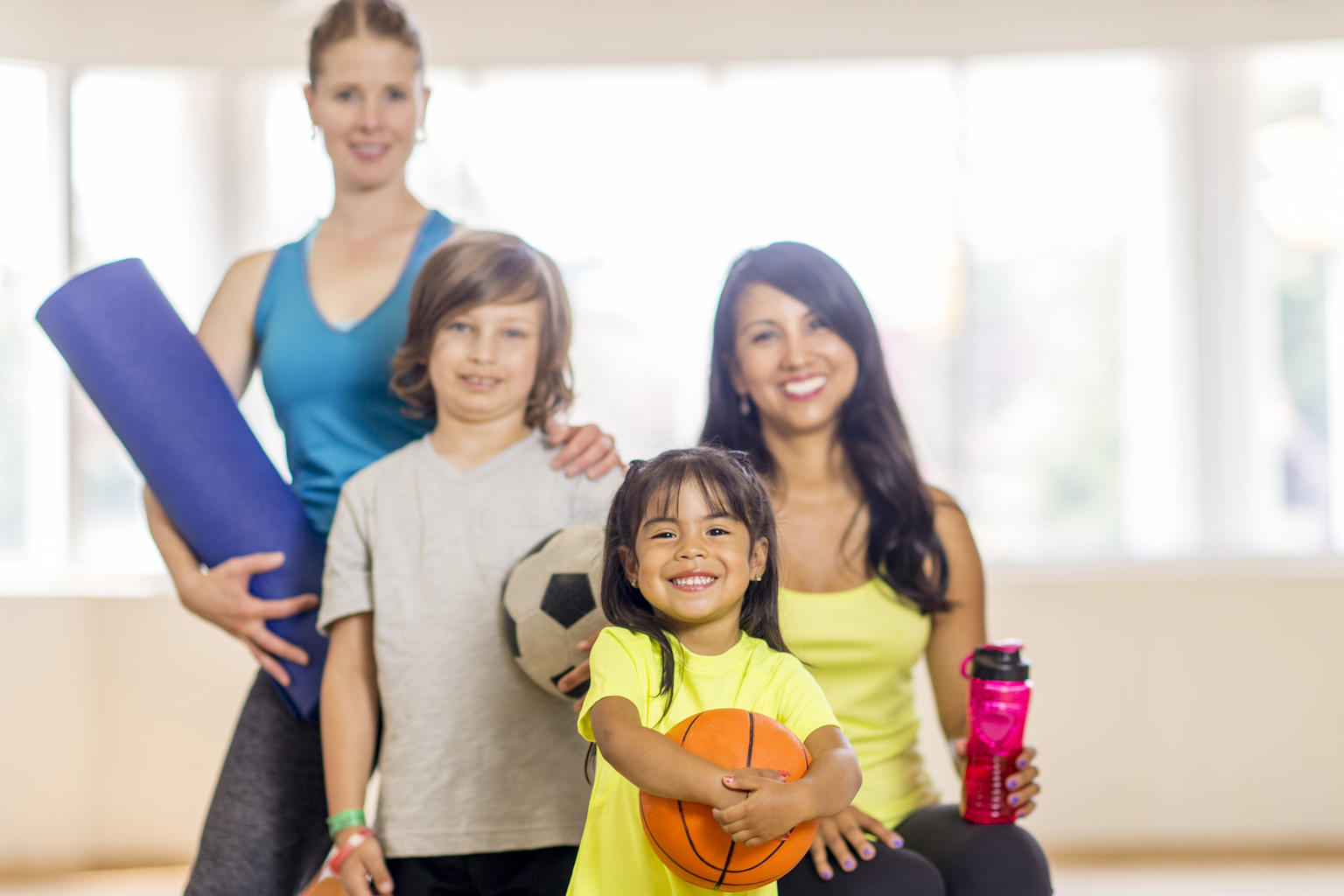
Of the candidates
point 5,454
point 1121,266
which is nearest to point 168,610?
point 5,454

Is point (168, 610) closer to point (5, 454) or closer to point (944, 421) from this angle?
point (5, 454)

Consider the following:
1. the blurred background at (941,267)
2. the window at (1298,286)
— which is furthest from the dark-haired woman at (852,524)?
the window at (1298,286)

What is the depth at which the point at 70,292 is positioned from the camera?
4.77ft

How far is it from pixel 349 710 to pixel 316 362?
0.52 meters

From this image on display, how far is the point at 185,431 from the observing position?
150 cm

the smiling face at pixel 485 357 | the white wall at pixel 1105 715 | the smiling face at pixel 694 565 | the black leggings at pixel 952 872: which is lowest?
the white wall at pixel 1105 715

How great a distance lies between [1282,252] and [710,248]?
1.88 meters

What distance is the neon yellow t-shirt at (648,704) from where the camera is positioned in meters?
1.15

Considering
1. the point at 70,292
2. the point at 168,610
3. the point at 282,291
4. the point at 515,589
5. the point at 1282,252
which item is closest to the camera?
the point at 515,589

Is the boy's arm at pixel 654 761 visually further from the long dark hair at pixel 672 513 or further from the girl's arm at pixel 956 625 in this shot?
the girl's arm at pixel 956 625

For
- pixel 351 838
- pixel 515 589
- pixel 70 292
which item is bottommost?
pixel 351 838

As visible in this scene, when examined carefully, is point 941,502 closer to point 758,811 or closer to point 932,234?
point 758,811

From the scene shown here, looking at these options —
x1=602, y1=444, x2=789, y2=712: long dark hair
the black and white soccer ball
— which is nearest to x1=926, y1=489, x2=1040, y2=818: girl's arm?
x1=602, y1=444, x2=789, y2=712: long dark hair

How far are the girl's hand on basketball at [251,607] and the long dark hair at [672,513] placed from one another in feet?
1.76
